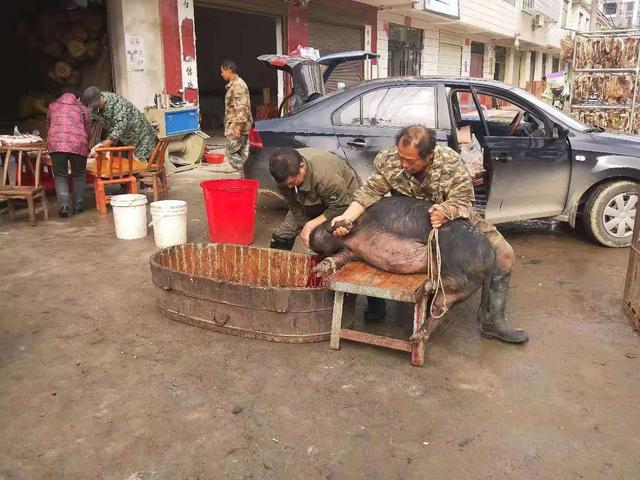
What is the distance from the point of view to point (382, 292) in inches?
132

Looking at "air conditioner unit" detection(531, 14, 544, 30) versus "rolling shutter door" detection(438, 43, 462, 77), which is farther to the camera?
"air conditioner unit" detection(531, 14, 544, 30)

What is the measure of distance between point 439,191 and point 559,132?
2.74m

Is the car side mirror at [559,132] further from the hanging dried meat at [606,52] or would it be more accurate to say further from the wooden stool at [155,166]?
the hanging dried meat at [606,52]

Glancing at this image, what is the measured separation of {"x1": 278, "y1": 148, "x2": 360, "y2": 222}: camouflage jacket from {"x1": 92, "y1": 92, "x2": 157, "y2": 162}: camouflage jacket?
148 inches

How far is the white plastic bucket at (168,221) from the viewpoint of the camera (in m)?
5.75

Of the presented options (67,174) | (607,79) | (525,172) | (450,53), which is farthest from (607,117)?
(450,53)

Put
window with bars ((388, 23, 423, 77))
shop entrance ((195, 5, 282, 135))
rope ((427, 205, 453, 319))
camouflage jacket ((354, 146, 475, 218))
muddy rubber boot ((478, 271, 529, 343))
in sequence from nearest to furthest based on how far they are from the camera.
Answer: rope ((427, 205, 453, 319)) → camouflage jacket ((354, 146, 475, 218)) → muddy rubber boot ((478, 271, 529, 343)) → shop entrance ((195, 5, 282, 135)) → window with bars ((388, 23, 423, 77))

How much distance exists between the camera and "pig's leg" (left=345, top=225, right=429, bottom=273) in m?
3.58

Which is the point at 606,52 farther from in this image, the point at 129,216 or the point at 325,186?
the point at 129,216

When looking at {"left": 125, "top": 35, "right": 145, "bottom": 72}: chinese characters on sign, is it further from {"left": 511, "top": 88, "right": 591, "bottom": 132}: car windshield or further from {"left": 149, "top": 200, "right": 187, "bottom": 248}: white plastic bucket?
{"left": 511, "top": 88, "right": 591, "bottom": 132}: car windshield

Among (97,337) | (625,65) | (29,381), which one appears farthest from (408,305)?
(625,65)

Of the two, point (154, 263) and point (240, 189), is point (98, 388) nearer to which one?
point (154, 263)

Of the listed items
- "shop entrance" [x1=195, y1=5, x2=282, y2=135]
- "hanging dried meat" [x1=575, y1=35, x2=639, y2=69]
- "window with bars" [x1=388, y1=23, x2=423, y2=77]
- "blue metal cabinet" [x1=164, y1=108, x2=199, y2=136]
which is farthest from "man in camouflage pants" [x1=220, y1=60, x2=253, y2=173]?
"window with bars" [x1=388, y1=23, x2=423, y2=77]

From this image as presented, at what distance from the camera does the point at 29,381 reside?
3332mm
